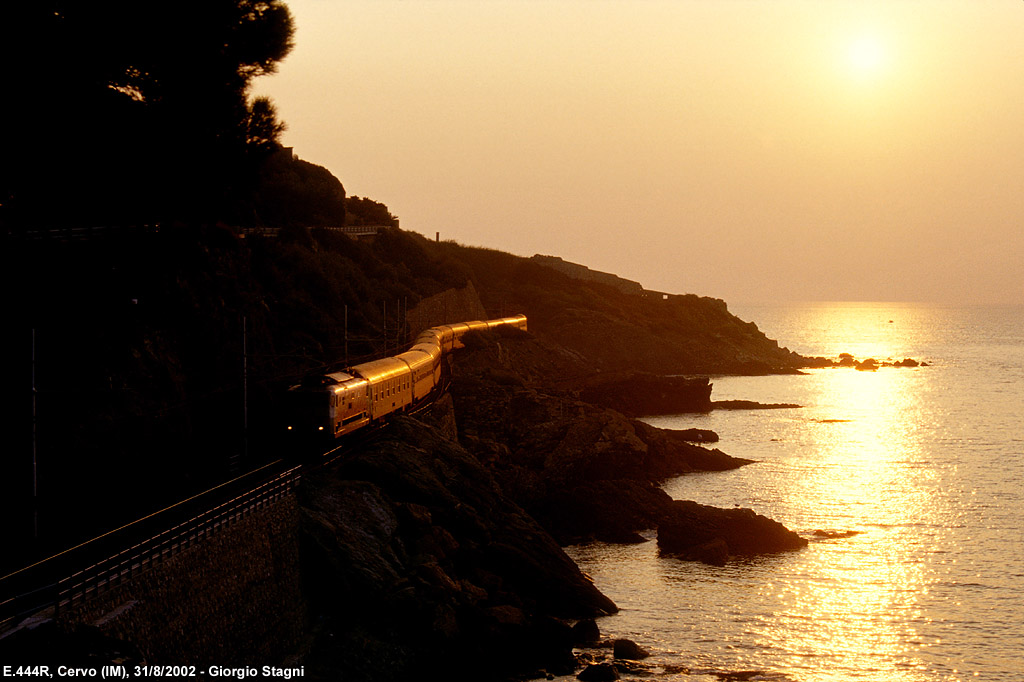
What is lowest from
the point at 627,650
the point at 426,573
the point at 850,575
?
the point at 850,575

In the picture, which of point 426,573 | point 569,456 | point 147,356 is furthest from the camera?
point 569,456

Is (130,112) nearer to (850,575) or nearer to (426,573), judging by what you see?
(426,573)

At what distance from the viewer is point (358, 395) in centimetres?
3550

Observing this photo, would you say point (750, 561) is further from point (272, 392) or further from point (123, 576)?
point (123, 576)

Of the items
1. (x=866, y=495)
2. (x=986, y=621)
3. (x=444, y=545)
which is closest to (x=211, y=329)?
(x=444, y=545)

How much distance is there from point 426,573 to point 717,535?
20191mm

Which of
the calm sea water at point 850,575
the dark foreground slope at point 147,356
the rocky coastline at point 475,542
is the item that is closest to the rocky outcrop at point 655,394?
the calm sea water at point 850,575

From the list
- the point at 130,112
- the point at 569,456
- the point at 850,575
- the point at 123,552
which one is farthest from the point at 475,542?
the point at 130,112

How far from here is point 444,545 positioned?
31.1 m

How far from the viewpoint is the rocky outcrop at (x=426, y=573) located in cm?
2586

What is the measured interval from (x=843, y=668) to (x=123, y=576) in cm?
2317

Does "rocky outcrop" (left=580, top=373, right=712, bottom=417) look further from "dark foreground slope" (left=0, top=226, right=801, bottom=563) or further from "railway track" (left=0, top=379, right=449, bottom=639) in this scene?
"railway track" (left=0, top=379, right=449, bottom=639)

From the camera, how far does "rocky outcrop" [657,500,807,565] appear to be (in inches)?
1700

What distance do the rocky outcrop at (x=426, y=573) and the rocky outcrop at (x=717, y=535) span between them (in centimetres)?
878
